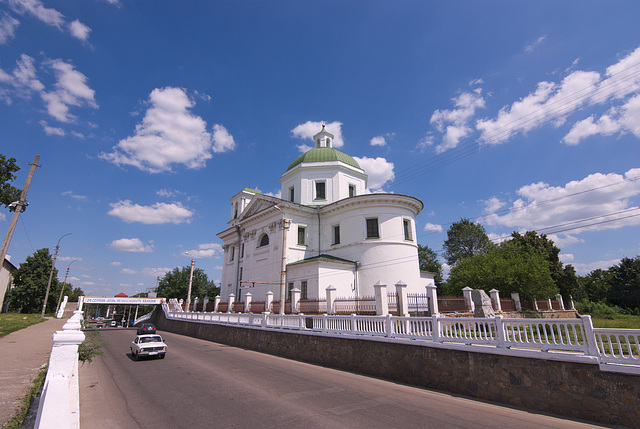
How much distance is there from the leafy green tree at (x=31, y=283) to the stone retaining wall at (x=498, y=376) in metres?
50.2

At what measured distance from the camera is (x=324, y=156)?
3316cm

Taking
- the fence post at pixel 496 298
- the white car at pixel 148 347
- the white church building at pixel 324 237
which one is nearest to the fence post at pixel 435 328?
the white car at pixel 148 347

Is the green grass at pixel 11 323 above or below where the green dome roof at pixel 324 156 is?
below

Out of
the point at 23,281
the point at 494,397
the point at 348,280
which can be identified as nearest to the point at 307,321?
the point at 494,397

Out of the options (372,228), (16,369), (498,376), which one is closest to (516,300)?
(372,228)

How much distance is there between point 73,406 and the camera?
384 cm

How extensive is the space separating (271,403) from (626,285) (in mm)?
55793

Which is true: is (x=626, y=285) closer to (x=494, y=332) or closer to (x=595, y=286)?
(x=595, y=286)

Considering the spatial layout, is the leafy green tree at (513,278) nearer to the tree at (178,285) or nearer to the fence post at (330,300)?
the fence post at (330,300)

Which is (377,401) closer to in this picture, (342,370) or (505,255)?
(342,370)

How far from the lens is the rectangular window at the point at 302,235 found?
28703 millimetres

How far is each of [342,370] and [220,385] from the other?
4.55m

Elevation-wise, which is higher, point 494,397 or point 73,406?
point 73,406

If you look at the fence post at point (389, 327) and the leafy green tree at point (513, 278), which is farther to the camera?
the leafy green tree at point (513, 278)
